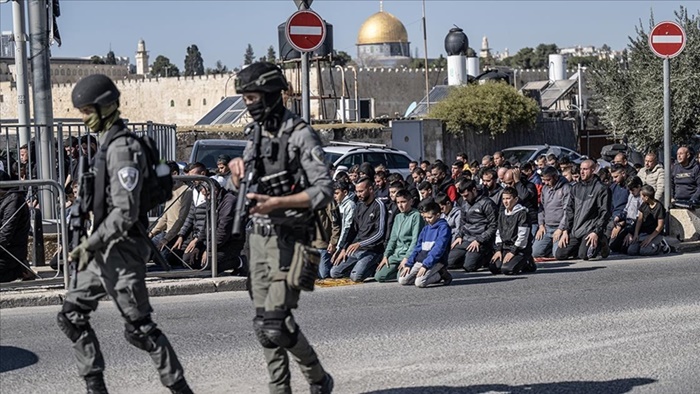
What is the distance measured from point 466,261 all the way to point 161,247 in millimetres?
3873

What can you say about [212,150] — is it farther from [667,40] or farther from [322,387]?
[322,387]

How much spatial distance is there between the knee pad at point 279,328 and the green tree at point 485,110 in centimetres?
2779

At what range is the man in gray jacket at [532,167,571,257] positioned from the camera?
52.2 ft

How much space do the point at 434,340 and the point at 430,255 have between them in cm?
362

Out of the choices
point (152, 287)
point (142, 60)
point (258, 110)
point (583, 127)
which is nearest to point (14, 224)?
point (152, 287)

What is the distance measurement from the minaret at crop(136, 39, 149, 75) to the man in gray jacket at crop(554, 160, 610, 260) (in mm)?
131347

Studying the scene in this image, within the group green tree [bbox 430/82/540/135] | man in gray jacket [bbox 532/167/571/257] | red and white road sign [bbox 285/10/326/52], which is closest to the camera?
red and white road sign [bbox 285/10/326/52]

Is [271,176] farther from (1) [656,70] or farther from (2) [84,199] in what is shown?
(1) [656,70]

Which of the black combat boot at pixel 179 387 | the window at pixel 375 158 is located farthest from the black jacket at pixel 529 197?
the black combat boot at pixel 179 387

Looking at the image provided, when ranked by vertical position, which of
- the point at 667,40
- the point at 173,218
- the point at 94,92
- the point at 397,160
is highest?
the point at 667,40

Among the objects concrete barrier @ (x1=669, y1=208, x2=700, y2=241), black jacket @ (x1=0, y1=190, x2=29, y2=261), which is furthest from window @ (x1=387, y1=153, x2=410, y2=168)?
black jacket @ (x1=0, y1=190, x2=29, y2=261)

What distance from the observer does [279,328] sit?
19.9ft

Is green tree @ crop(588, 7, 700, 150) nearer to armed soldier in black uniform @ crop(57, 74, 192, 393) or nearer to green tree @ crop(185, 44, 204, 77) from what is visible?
armed soldier in black uniform @ crop(57, 74, 192, 393)

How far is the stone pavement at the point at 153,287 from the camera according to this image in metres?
11.0
